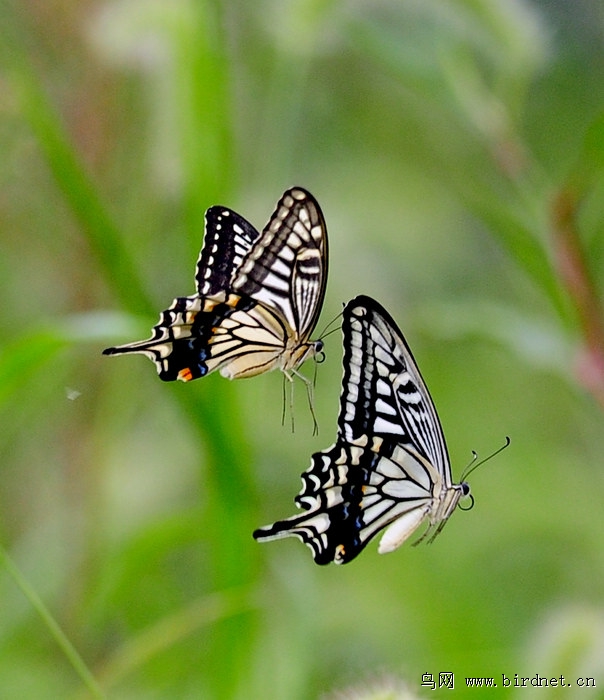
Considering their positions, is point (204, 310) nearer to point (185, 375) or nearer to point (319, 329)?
point (185, 375)

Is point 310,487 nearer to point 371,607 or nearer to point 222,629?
point 222,629

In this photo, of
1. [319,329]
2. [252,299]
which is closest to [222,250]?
[252,299]

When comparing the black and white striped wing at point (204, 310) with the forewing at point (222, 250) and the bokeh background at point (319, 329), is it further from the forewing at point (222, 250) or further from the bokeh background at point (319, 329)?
the bokeh background at point (319, 329)

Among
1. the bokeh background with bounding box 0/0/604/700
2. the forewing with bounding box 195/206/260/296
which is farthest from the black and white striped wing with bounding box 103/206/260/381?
the bokeh background with bounding box 0/0/604/700

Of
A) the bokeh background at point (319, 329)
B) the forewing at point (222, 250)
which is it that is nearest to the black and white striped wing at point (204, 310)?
the forewing at point (222, 250)

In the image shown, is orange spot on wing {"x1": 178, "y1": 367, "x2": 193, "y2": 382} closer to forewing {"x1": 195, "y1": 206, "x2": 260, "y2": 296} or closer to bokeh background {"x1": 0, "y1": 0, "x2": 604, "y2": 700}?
forewing {"x1": 195, "y1": 206, "x2": 260, "y2": 296}

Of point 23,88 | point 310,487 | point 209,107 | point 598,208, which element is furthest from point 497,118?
point 310,487
